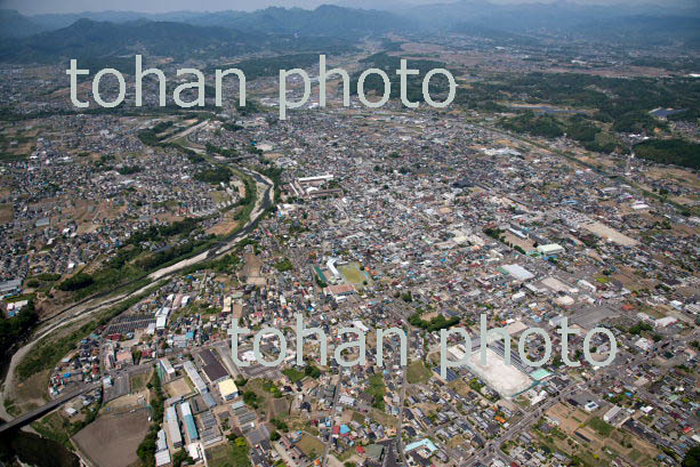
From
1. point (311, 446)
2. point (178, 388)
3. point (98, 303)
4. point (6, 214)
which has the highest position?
point (6, 214)

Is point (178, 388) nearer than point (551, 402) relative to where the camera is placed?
No

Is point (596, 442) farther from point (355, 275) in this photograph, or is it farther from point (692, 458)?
point (355, 275)

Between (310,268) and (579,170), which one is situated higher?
(579,170)

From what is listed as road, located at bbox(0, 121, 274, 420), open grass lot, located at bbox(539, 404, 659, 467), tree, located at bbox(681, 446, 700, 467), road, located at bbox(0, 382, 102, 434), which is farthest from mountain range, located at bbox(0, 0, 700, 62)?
tree, located at bbox(681, 446, 700, 467)

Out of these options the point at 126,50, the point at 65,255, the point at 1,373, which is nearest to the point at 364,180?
the point at 65,255

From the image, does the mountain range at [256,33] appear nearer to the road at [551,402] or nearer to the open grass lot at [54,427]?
the open grass lot at [54,427]

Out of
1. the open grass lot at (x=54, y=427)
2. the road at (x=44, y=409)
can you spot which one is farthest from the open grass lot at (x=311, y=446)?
the road at (x=44, y=409)

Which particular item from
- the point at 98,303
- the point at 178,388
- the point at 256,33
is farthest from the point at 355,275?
the point at 256,33

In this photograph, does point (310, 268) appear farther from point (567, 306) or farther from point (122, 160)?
point (122, 160)
